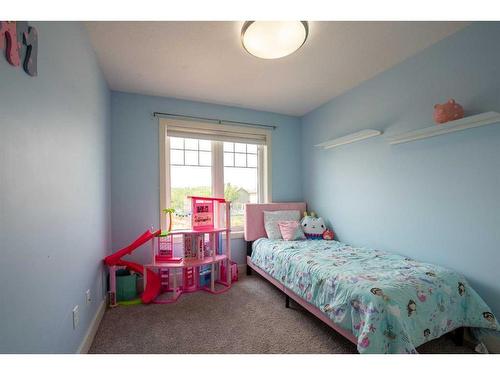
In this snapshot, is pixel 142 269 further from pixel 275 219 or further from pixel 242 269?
pixel 275 219

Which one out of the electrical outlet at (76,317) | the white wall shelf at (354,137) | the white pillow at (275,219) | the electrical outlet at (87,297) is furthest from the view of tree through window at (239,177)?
the electrical outlet at (76,317)

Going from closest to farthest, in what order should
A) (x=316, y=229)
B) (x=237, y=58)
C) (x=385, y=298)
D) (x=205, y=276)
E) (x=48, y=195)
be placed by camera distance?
(x=48, y=195), (x=385, y=298), (x=237, y=58), (x=205, y=276), (x=316, y=229)

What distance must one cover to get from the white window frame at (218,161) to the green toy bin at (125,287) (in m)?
0.67

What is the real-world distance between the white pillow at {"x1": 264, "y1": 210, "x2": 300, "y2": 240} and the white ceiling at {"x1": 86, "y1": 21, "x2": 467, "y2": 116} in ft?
5.19

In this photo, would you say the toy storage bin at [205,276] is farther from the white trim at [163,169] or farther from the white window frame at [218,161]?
the white trim at [163,169]

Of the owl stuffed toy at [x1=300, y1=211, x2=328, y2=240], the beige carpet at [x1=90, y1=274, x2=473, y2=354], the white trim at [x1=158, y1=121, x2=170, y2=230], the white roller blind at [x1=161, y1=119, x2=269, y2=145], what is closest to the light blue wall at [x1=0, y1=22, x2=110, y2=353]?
the beige carpet at [x1=90, y1=274, x2=473, y2=354]

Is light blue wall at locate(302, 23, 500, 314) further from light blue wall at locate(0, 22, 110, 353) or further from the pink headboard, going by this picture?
light blue wall at locate(0, 22, 110, 353)

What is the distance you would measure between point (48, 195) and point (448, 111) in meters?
2.65

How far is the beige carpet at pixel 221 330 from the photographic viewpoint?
1.63 metres

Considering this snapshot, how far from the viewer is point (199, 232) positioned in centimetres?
258

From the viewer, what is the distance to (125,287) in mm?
2398

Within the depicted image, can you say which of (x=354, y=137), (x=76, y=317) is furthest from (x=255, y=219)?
(x=76, y=317)

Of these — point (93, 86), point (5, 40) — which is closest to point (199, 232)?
point (93, 86)
